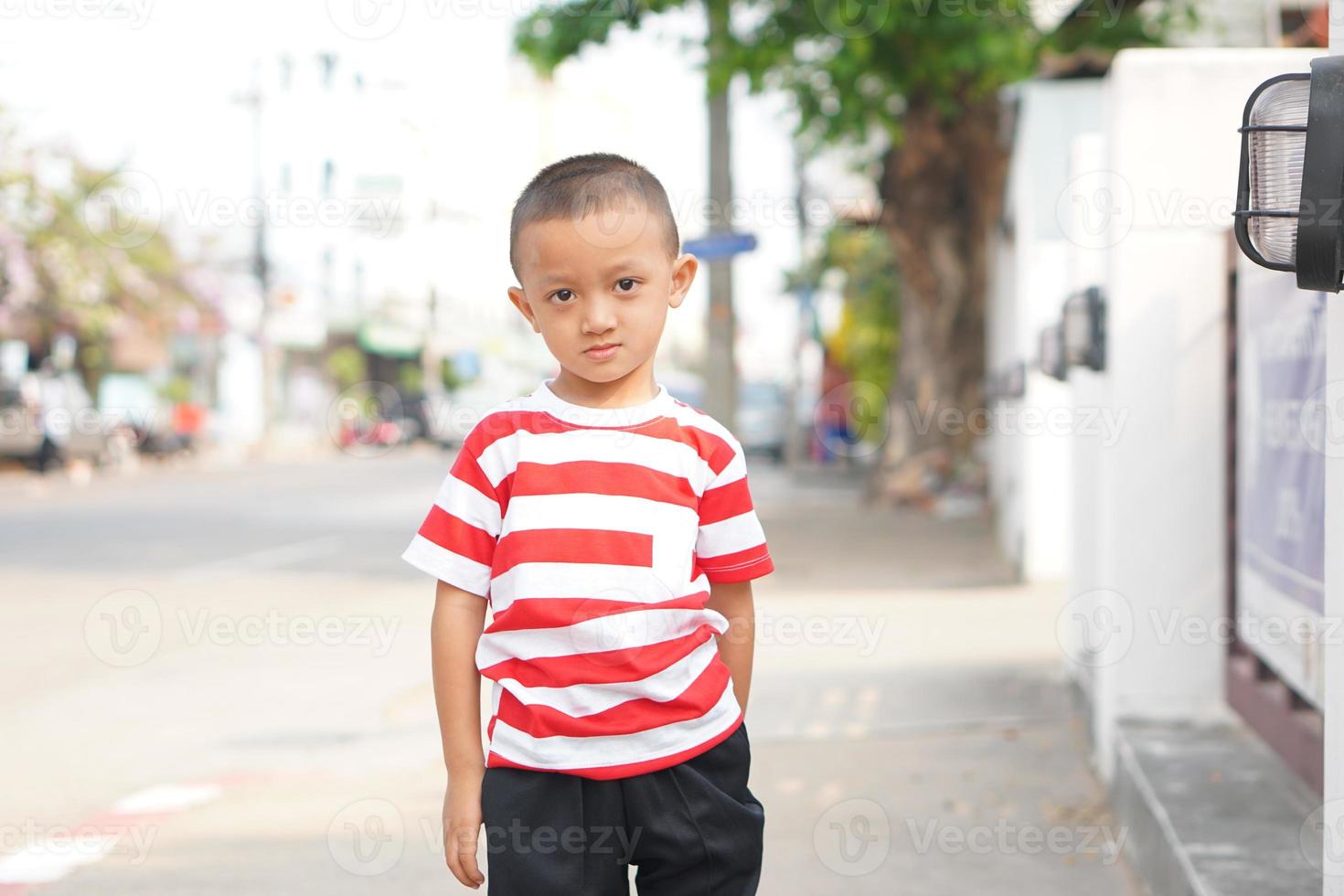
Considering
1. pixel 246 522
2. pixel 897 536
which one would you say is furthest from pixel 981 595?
pixel 246 522

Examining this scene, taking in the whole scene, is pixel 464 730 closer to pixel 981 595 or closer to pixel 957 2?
pixel 981 595

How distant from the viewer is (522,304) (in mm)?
2211

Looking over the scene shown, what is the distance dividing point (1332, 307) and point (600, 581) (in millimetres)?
1238

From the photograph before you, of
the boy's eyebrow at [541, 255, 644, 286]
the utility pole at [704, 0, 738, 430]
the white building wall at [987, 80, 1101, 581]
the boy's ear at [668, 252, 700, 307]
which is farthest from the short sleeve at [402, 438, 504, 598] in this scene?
the utility pole at [704, 0, 738, 430]

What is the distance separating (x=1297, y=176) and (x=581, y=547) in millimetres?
1045

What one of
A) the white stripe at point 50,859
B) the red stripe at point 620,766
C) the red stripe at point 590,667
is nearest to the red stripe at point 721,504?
the red stripe at point 590,667

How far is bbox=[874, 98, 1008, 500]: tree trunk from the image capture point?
15.8m

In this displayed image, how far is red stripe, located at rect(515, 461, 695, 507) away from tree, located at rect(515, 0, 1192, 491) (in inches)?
372

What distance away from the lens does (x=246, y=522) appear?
16.4 m

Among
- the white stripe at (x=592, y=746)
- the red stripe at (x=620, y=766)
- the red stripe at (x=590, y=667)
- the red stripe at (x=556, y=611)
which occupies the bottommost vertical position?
the red stripe at (x=620, y=766)

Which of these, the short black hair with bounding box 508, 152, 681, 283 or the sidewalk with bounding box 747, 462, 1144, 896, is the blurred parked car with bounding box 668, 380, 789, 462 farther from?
the short black hair with bounding box 508, 152, 681, 283

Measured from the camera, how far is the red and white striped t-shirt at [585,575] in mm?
2053

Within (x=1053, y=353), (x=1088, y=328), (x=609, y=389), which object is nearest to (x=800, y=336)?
(x=1053, y=353)

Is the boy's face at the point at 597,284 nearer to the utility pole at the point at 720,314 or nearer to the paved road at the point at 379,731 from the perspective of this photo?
the paved road at the point at 379,731
